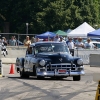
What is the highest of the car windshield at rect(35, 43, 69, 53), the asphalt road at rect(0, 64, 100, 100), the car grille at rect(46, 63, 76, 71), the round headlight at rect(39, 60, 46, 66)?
the car windshield at rect(35, 43, 69, 53)

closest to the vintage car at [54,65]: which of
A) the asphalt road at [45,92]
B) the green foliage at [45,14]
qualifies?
the asphalt road at [45,92]

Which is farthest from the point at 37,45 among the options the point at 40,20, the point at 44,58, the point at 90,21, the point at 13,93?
the point at 90,21

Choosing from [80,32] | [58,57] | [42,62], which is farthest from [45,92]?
[80,32]

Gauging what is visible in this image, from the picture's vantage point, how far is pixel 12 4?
72938mm

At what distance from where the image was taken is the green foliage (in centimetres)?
6850

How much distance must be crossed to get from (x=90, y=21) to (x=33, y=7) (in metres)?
9.27

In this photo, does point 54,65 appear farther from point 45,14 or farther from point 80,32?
point 45,14

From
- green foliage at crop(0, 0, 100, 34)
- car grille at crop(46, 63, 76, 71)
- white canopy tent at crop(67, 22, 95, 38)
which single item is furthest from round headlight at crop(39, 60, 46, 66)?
green foliage at crop(0, 0, 100, 34)

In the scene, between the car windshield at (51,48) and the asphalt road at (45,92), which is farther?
the car windshield at (51,48)

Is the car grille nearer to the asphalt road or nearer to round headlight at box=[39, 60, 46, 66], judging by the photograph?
round headlight at box=[39, 60, 46, 66]

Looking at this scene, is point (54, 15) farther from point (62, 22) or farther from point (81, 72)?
point (81, 72)

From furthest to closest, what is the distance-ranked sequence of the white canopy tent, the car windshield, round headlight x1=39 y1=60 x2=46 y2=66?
the white canopy tent, the car windshield, round headlight x1=39 y1=60 x2=46 y2=66

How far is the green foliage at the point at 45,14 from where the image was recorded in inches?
2697

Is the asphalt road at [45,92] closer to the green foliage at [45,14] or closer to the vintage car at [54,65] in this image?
the vintage car at [54,65]
